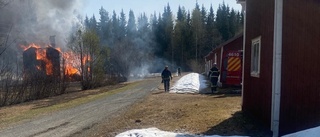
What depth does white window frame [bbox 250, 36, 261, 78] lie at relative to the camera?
8.91m

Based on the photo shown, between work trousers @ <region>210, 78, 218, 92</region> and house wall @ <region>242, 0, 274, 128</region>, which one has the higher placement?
house wall @ <region>242, 0, 274, 128</region>

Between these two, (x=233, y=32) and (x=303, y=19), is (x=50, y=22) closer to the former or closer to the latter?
(x=303, y=19)

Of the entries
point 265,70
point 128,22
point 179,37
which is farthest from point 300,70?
point 128,22

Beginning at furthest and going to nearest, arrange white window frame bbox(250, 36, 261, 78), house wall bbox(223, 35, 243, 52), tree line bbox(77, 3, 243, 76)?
1. tree line bbox(77, 3, 243, 76)
2. house wall bbox(223, 35, 243, 52)
3. white window frame bbox(250, 36, 261, 78)

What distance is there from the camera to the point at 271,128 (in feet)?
24.2

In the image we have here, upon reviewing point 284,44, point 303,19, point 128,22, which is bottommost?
point 284,44

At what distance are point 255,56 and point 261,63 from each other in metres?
1.11

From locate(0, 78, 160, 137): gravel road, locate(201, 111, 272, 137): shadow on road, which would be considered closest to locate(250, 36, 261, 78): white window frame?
locate(201, 111, 272, 137): shadow on road

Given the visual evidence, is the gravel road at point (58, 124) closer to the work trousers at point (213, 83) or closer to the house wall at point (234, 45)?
the work trousers at point (213, 83)

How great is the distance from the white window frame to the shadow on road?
122cm

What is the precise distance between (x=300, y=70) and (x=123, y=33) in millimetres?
83879

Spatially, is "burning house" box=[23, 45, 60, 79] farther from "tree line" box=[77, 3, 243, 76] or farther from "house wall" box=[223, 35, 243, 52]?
"tree line" box=[77, 3, 243, 76]

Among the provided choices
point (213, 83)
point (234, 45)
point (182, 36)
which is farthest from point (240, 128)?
point (182, 36)

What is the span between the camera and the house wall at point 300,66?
681 cm
